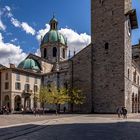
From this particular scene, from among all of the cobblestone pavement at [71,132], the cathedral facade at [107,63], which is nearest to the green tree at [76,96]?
the cathedral facade at [107,63]

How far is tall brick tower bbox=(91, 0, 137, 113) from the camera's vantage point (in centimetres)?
5131

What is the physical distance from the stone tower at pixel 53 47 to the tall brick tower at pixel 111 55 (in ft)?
137

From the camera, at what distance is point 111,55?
52.6 metres

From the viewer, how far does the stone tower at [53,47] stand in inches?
3787

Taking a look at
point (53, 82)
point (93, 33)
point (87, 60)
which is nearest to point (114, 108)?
point (87, 60)

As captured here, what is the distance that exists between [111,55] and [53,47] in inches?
1808

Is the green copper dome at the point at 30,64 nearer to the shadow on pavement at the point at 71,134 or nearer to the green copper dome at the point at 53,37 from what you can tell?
the green copper dome at the point at 53,37

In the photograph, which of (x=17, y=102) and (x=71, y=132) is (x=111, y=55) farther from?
(x=71, y=132)

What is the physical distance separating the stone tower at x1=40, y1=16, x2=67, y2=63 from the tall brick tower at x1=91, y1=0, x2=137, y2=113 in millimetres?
41666

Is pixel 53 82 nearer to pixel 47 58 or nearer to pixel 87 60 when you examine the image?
pixel 47 58

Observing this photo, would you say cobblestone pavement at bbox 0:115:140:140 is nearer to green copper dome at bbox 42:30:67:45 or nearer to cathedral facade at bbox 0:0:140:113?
cathedral facade at bbox 0:0:140:113

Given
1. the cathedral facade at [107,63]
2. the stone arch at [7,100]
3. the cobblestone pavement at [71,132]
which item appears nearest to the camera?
the cobblestone pavement at [71,132]

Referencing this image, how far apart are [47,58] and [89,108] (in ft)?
149

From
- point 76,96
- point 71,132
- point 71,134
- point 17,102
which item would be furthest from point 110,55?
point 71,134
